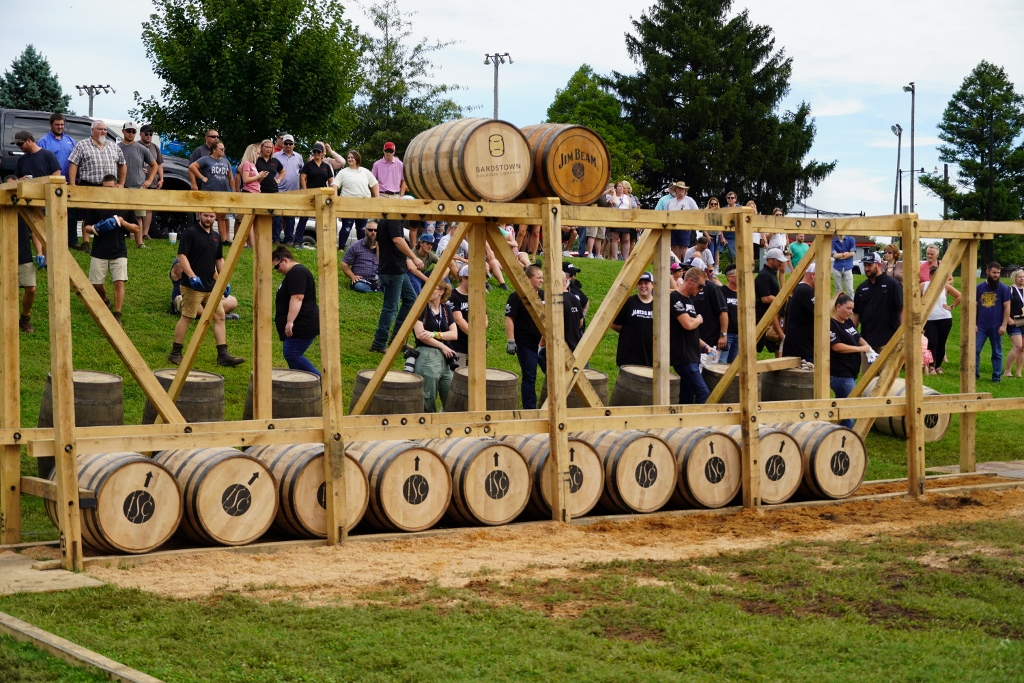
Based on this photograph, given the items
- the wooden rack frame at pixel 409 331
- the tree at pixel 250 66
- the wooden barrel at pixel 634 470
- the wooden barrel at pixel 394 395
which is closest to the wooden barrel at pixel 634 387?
the wooden rack frame at pixel 409 331

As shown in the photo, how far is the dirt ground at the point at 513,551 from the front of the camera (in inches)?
316

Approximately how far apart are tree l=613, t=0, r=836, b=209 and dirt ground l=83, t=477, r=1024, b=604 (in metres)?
46.4

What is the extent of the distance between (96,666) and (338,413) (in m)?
3.84

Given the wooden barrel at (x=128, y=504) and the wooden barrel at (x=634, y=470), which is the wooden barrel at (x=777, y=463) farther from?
the wooden barrel at (x=128, y=504)

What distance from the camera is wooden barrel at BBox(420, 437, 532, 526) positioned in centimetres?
1002

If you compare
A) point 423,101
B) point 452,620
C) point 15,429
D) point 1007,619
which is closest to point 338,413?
point 15,429

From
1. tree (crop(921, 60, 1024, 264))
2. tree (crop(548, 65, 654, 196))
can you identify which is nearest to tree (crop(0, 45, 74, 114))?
tree (crop(548, 65, 654, 196))

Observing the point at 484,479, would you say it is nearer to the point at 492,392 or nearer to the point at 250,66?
the point at 492,392

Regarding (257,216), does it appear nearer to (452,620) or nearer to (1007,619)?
(452,620)

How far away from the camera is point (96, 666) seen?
5863 mm

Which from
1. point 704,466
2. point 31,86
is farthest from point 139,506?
point 31,86

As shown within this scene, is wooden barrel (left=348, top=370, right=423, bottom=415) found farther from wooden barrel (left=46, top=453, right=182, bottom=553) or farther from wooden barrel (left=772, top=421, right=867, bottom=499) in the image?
wooden barrel (left=46, top=453, right=182, bottom=553)

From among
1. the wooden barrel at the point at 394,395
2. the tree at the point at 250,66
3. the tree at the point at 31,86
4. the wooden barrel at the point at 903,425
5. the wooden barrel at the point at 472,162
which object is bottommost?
the wooden barrel at the point at 903,425

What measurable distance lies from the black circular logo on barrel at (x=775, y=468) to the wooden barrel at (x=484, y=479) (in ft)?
8.01
